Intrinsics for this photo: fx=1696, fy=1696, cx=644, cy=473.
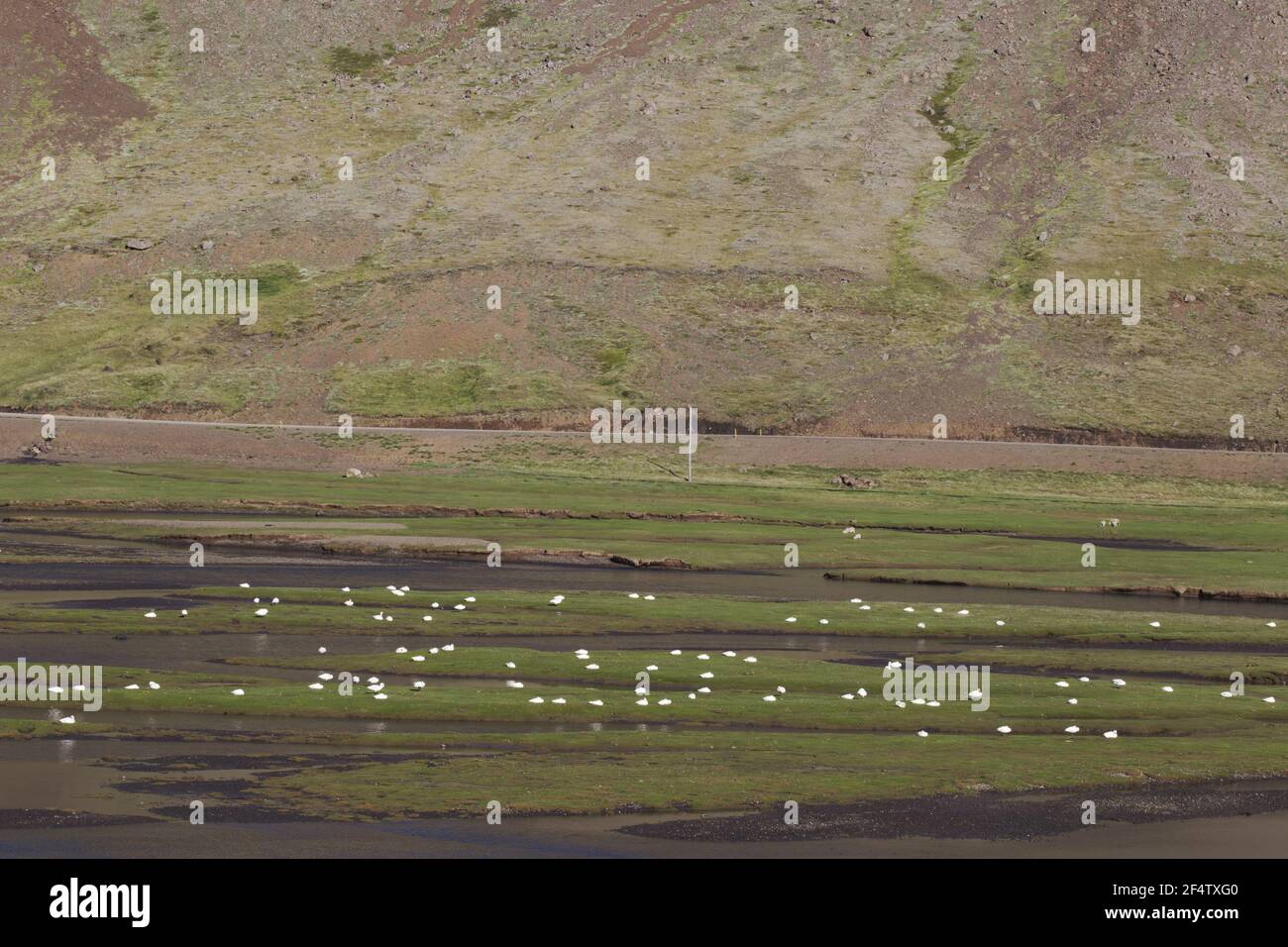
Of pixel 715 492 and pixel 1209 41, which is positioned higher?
pixel 1209 41

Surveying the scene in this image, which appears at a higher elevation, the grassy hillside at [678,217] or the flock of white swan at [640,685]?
the grassy hillside at [678,217]

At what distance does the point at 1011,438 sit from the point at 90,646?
87.5 m

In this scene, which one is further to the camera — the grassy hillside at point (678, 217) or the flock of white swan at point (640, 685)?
the grassy hillside at point (678, 217)

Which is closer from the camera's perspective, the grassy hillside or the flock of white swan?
the flock of white swan

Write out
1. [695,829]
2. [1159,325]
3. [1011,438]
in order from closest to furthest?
[695,829]
[1011,438]
[1159,325]

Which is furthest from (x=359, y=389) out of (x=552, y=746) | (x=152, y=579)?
(x=552, y=746)

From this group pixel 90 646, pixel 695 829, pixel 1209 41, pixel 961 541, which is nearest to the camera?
pixel 695 829

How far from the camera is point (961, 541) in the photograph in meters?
76.1

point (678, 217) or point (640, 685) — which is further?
point (678, 217)

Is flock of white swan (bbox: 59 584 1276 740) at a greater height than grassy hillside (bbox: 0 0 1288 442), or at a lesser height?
lesser

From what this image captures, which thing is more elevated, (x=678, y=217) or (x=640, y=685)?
(x=678, y=217)

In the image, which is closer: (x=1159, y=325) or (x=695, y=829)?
(x=695, y=829)
